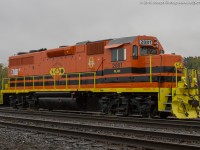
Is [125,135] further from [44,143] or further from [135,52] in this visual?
[135,52]

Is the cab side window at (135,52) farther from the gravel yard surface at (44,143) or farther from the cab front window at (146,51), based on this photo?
the gravel yard surface at (44,143)

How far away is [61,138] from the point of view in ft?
31.1

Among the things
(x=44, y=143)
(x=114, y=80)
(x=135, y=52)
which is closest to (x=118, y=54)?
(x=135, y=52)

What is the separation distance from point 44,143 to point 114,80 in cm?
838

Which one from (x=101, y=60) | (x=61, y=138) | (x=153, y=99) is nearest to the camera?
(x=61, y=138)

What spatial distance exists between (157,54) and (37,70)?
934cm

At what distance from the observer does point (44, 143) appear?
28.6ft

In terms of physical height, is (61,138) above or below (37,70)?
below

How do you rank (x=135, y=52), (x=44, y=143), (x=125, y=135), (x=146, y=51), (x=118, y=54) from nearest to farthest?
(x=44, y=143) → (x=125, y=135) → (x=135, y=52) → (x=146, y=51) → (x=118, y=54)

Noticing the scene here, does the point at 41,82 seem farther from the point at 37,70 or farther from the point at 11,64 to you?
the point at 11,64

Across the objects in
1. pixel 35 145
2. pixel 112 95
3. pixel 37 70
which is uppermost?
pixel 37 70

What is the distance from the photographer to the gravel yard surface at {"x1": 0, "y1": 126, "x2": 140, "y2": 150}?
7984 mm

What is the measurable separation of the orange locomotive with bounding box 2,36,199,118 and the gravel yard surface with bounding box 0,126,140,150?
6.23 meters

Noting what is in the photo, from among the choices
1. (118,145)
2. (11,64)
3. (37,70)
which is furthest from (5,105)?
(118,145)
